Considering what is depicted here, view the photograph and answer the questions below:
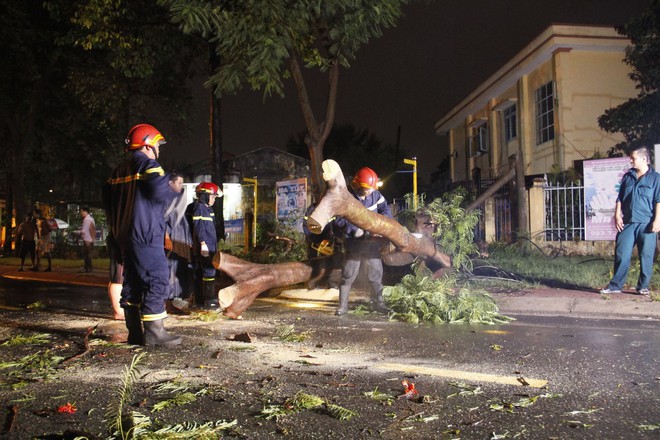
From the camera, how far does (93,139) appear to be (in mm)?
27203

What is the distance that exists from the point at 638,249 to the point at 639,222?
37 cm

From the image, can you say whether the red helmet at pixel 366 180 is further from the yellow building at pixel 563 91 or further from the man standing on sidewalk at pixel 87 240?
the yellow building at pixel 563 91

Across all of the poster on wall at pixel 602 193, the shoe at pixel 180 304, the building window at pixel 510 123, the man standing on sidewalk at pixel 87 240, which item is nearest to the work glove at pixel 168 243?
the shoe at pixel 180 304

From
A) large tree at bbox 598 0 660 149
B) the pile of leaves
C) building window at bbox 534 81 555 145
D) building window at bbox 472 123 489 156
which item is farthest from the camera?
building window at bbox 472 123 489 156

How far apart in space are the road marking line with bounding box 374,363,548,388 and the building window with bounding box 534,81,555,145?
17.6m

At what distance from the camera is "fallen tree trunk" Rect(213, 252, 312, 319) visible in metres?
6.73

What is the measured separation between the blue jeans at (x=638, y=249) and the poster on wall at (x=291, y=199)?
791cm

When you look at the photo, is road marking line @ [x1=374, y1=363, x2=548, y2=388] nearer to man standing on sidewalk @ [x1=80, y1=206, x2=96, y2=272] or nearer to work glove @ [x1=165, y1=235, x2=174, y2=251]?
work glove @ [x1=165, y1=235, x2=174, y2=251]

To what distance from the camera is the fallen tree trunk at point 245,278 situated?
6.73m

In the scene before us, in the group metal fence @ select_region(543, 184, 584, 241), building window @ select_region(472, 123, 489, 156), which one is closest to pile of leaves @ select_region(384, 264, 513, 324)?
metal fence @ select_region(543, 184, 584, 241)

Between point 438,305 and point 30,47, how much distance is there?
812 inches

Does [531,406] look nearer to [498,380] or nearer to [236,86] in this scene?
[498,380]

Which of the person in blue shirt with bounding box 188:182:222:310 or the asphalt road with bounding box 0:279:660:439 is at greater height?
the person in blue shirt with bounding box 188:182:222:310

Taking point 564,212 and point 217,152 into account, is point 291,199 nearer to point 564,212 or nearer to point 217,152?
point 217,152
